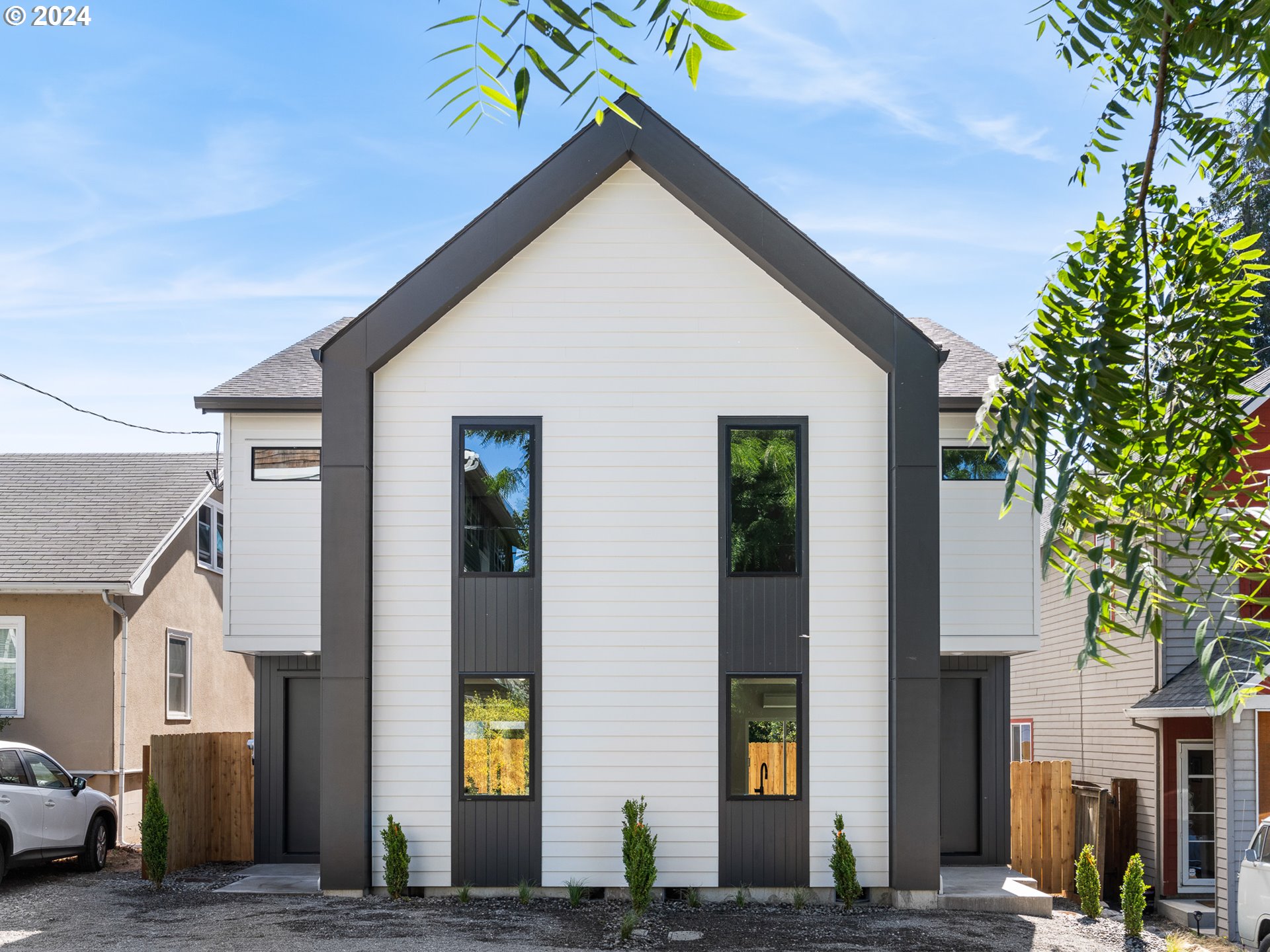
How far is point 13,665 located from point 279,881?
6842 mm

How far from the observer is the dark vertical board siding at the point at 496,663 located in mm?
12477

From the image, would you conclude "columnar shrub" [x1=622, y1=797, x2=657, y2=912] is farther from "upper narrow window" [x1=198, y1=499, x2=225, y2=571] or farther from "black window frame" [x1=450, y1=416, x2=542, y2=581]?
"upper narrow window" [x1=198, y1=499, x2=225, y2=571]

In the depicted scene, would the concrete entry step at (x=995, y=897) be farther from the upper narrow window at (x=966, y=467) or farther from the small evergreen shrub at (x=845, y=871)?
the upper narrow window at (x=966, y=467)

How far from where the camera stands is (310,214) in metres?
18.1

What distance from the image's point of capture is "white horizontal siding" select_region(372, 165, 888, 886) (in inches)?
493

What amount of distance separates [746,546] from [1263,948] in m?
6.28

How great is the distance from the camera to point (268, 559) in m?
14.2

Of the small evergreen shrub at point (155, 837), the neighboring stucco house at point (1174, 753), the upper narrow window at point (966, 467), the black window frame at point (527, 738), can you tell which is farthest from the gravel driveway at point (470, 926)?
the upper narrow window at point (966, 467)

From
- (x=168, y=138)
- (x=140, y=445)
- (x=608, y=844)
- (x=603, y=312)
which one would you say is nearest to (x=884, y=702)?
(x=608, y=844)

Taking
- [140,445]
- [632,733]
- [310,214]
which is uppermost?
[310,214]

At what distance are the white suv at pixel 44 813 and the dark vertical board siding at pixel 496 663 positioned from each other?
5006 millimetres

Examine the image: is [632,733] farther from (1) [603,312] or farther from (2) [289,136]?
(2) [289,136]

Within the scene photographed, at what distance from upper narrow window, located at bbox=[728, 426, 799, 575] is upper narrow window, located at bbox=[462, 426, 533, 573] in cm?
227

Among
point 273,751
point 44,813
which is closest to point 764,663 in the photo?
point 273,751
